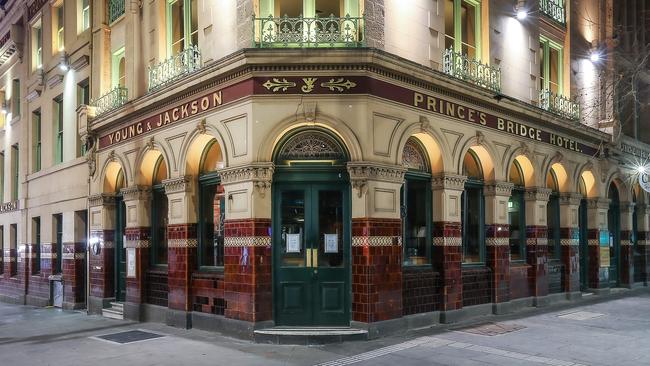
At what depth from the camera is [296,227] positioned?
1262 centimetres

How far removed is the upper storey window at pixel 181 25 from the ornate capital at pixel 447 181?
6400 mm

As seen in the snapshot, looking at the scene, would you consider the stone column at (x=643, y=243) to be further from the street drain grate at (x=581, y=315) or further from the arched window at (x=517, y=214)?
the street drain grate at (x=581, y=315)

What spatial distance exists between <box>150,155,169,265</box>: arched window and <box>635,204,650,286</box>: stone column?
1773 cm

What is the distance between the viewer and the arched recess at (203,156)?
14168 mm

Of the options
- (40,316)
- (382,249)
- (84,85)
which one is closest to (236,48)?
(382,249)

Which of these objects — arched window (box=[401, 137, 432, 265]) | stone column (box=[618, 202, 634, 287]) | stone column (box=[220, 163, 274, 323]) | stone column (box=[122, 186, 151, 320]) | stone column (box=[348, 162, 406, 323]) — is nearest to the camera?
stone column (box=[348, 162, 406, 323])

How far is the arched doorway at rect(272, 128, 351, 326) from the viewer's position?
40.7 ft

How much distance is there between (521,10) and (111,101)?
11702 millimetres

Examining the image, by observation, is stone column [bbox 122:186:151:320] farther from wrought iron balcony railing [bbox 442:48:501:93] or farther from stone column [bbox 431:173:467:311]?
wrought iron balcony railing [bbox 442:48:501:93]

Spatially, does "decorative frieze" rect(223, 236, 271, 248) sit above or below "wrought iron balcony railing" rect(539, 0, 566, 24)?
below

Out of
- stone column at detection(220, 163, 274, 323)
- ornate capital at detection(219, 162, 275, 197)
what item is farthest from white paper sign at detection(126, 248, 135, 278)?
ornate capital at detection(219, 162, 275, 197)

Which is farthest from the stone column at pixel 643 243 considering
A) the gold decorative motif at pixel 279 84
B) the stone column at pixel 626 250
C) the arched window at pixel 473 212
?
the gold decorative motif at pixel 279 84

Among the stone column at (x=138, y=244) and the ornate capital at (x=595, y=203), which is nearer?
the stone column at (x=138, y=244)

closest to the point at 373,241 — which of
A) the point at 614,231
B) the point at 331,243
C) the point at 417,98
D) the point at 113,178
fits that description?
the point at 331,243
